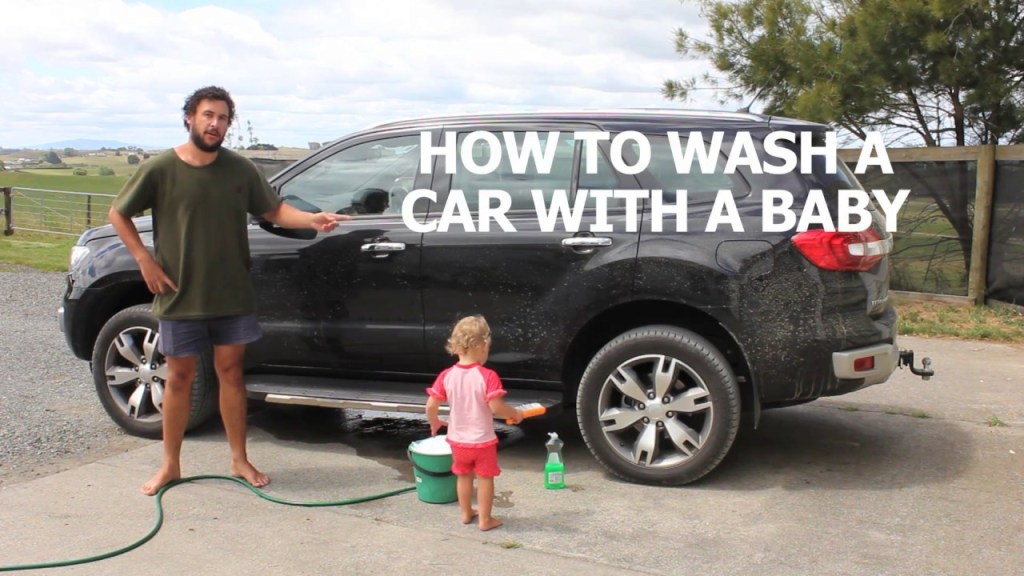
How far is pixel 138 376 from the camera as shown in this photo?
6543mm

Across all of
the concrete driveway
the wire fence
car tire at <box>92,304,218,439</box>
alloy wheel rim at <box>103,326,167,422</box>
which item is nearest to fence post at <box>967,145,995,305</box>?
the concrete driveway

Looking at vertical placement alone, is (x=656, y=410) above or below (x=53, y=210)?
below

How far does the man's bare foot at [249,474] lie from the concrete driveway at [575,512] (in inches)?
2.6

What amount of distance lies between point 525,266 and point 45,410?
3722 mm

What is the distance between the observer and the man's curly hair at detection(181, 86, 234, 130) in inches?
215

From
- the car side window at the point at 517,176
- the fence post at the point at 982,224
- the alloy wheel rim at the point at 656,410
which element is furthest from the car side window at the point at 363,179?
the fence post at the point at 982,224

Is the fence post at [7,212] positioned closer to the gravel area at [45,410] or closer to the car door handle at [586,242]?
the gravel area at [45,410]

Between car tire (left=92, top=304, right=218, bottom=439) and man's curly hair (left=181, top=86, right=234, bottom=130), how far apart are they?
150 centimetres

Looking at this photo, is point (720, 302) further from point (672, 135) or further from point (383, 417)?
point (383, 417)

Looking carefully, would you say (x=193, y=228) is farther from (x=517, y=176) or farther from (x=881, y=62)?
(x=881, y=62)

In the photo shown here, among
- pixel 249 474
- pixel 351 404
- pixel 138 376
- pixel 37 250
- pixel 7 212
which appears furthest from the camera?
pixel 7 212

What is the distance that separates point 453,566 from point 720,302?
189 cm

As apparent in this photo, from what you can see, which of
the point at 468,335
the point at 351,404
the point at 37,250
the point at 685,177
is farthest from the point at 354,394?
the point at 37,250

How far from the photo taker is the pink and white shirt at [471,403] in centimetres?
494
